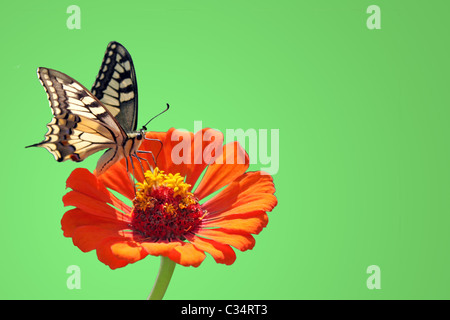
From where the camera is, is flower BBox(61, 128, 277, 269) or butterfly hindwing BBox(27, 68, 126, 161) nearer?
flower BBox(61, 128, 277, 269)

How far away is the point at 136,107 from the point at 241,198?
722 millimetres

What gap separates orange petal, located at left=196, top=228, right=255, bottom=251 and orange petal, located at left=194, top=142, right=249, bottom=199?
369 millimetres

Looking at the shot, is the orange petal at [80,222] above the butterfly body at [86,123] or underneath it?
underneath

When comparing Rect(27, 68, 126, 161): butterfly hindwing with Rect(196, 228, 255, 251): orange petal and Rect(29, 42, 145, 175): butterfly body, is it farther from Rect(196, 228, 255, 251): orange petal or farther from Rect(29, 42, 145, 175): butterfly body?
Rect(196, 228, 255, 251): orange petal

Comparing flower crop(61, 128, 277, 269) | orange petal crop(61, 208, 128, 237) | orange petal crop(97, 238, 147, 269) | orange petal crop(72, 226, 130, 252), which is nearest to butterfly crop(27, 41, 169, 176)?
flower crop(61, 128, 277, 269)

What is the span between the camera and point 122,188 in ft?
8.75

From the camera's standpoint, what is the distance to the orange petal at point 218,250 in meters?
2.07

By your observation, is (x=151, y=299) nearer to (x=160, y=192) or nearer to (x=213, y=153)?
(x=160, y=192)

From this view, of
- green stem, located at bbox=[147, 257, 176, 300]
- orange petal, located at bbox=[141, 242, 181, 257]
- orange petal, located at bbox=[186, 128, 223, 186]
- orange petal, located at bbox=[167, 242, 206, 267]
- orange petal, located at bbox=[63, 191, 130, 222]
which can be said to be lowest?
green stem, located at bbox=[147, 257, 176, 300]

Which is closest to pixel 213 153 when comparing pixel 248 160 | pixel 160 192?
pixel 248 160

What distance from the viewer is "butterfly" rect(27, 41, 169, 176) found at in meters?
2.31

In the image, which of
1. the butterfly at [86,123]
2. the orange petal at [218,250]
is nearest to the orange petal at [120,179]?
the butterfly at [86,123]

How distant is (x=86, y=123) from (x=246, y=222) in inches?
35.5

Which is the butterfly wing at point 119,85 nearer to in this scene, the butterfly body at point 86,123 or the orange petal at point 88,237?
the butterfly body at point 86,123
